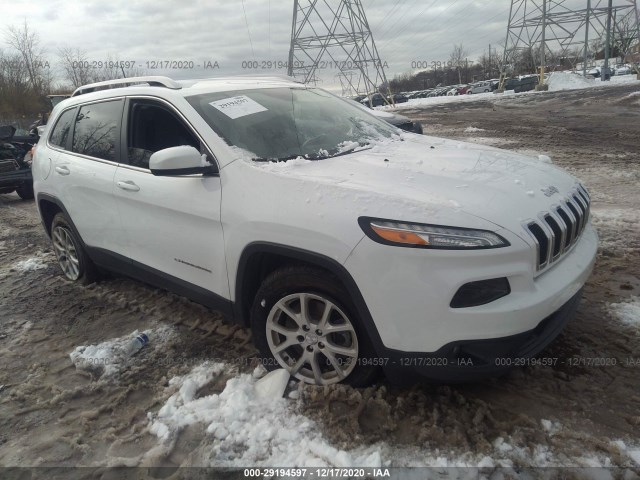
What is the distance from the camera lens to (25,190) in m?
10.2

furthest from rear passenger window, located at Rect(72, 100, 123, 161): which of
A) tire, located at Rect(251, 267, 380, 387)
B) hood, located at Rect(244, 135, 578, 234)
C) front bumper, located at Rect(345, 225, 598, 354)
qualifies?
front bumper, located at Rect(345, 225, 598, 354)

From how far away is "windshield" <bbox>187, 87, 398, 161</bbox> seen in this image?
3.02 meters

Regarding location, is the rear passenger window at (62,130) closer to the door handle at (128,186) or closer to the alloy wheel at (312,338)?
the door handle at (128,186)

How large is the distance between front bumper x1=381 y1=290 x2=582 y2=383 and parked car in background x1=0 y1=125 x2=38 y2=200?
398 inches

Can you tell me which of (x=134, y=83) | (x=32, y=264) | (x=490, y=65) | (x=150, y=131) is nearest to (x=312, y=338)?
(x=150, y=131)

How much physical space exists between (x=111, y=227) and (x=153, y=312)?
2.61ft

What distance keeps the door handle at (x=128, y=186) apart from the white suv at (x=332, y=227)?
16 mm

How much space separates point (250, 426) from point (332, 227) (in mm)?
1140

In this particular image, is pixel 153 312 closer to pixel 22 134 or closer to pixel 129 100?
pixel 129 100

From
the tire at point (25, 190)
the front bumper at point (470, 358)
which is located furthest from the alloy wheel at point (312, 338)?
the tire at point (25, 190)

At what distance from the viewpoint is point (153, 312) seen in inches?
158

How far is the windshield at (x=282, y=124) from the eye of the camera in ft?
9.90

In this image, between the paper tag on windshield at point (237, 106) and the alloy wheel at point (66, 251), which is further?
the alloy wheel at point (66, 251)

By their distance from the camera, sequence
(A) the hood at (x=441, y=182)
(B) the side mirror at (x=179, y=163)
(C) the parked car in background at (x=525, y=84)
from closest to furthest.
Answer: (A) the hood at (x=441, y=182), (B) the side mirror at (x=179, y=163), (C) the parked car in background at (x=525, y=84)
